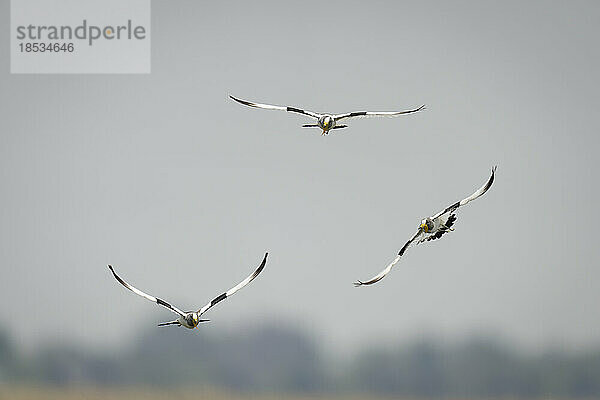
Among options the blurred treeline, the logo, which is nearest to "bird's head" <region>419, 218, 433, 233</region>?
the blurred treeline

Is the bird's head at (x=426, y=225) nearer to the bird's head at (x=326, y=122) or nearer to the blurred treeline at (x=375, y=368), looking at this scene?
the bird's head at (x=326, y=122)

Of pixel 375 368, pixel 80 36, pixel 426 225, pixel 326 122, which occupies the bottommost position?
pixel 375 368

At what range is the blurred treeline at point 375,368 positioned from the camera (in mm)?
8039

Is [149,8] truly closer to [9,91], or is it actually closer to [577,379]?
[9,91]

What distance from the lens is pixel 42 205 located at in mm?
8266

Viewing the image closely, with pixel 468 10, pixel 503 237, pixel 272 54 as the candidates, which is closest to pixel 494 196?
pixel 503 237

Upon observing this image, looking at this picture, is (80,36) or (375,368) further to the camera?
(80,36)

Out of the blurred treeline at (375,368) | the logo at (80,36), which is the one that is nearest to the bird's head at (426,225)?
the blurred treeline at (375,368)

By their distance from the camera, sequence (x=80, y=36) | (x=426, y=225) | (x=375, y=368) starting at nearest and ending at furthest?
1. (x=426, y=225)
2. (x=375, y=368)
3. (x=80, y=36)

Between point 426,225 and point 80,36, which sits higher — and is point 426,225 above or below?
below

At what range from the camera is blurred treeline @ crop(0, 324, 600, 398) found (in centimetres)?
804

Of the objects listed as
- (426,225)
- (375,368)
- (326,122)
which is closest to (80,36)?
(326,122)

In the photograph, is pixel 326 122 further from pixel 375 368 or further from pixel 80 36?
pixel 80 36

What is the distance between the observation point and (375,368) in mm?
8023
